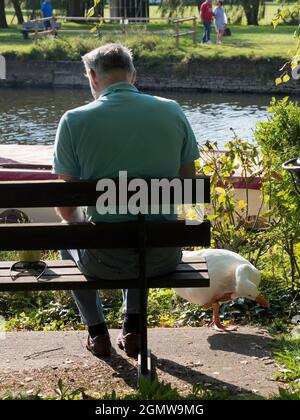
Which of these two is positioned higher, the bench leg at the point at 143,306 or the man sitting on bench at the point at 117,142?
the man sitting on bench at the point at 117,142

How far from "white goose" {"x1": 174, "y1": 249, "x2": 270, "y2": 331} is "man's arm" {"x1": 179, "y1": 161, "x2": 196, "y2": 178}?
A: 87cm

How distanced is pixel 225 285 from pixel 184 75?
78.3 feet

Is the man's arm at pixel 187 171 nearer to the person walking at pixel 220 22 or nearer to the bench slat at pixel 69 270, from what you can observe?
the bench slat at pixel 69 270

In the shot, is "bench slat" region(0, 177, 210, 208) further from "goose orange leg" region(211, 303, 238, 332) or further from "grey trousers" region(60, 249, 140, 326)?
"goose orange leg" region(211, 303, 238, 332)

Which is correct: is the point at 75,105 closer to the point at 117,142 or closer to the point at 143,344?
the point at 117,142

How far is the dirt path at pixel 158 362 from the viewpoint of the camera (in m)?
4.20

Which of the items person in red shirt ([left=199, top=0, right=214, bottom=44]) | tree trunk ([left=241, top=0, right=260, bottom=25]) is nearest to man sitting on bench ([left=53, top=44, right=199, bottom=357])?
person in red shirt ([left=199, top=0, right=214, bottom=44])

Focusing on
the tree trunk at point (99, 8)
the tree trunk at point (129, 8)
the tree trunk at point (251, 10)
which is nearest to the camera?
the tree trunk at point (99, 8)

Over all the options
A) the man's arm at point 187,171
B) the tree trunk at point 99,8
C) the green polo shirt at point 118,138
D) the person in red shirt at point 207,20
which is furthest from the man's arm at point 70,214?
the person in red shirt at point 207,20

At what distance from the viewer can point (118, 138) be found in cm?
409

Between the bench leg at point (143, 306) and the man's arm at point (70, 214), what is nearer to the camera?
the bench leg at point (143, 306)

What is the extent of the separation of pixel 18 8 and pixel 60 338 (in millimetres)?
39977

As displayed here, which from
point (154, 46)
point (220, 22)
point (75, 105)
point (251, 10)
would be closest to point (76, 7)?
point (251, 10)

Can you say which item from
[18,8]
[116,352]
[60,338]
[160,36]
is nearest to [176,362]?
[116,352]
